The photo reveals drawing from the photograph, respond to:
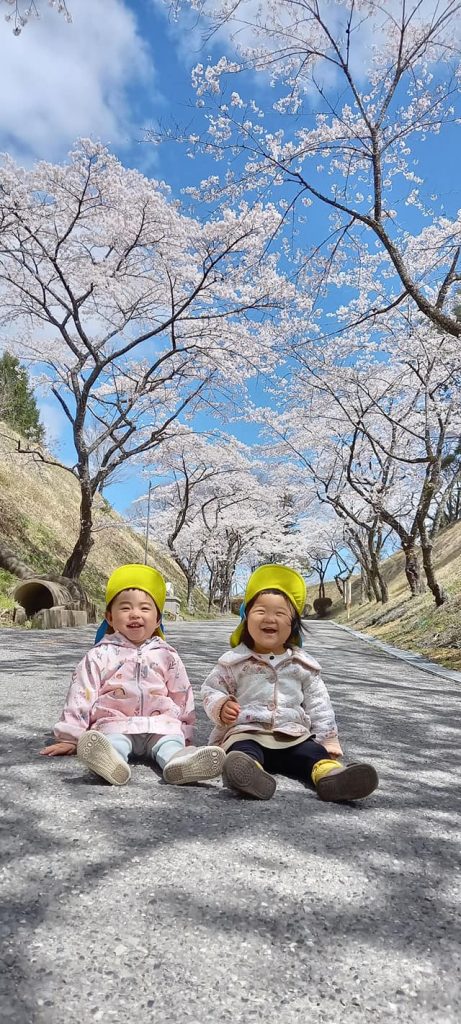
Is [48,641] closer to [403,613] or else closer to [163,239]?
[163,239]

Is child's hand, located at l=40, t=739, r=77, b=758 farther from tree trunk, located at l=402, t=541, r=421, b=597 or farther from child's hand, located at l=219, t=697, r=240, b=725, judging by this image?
tree trunk, located at l=402, t=541, r=421, b=597

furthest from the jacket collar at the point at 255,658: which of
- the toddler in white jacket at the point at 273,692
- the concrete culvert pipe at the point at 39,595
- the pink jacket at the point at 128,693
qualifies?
the concrete culvert pipe at the point at 39,595

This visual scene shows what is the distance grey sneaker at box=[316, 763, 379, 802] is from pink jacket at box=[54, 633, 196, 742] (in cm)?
75

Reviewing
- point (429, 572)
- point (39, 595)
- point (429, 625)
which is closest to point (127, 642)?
point (429, 625)

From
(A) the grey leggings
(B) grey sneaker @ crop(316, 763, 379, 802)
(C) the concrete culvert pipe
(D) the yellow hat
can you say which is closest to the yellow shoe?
(B) grey sneaker @ crop(316, 763, 379, 802)

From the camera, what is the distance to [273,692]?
2.96 m

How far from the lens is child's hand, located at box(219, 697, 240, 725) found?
2861mm

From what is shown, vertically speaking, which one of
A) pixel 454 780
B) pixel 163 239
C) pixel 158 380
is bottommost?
pixel 454 780

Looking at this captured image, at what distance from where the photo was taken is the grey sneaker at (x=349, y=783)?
2.41 meters

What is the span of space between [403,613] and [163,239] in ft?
33.5

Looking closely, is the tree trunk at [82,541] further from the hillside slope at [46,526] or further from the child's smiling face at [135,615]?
the child's smiling face at [135,615]

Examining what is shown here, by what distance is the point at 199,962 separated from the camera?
1327 mm

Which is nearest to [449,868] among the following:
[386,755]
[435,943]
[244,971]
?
[435,943]

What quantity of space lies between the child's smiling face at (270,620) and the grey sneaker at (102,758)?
0.81 m
